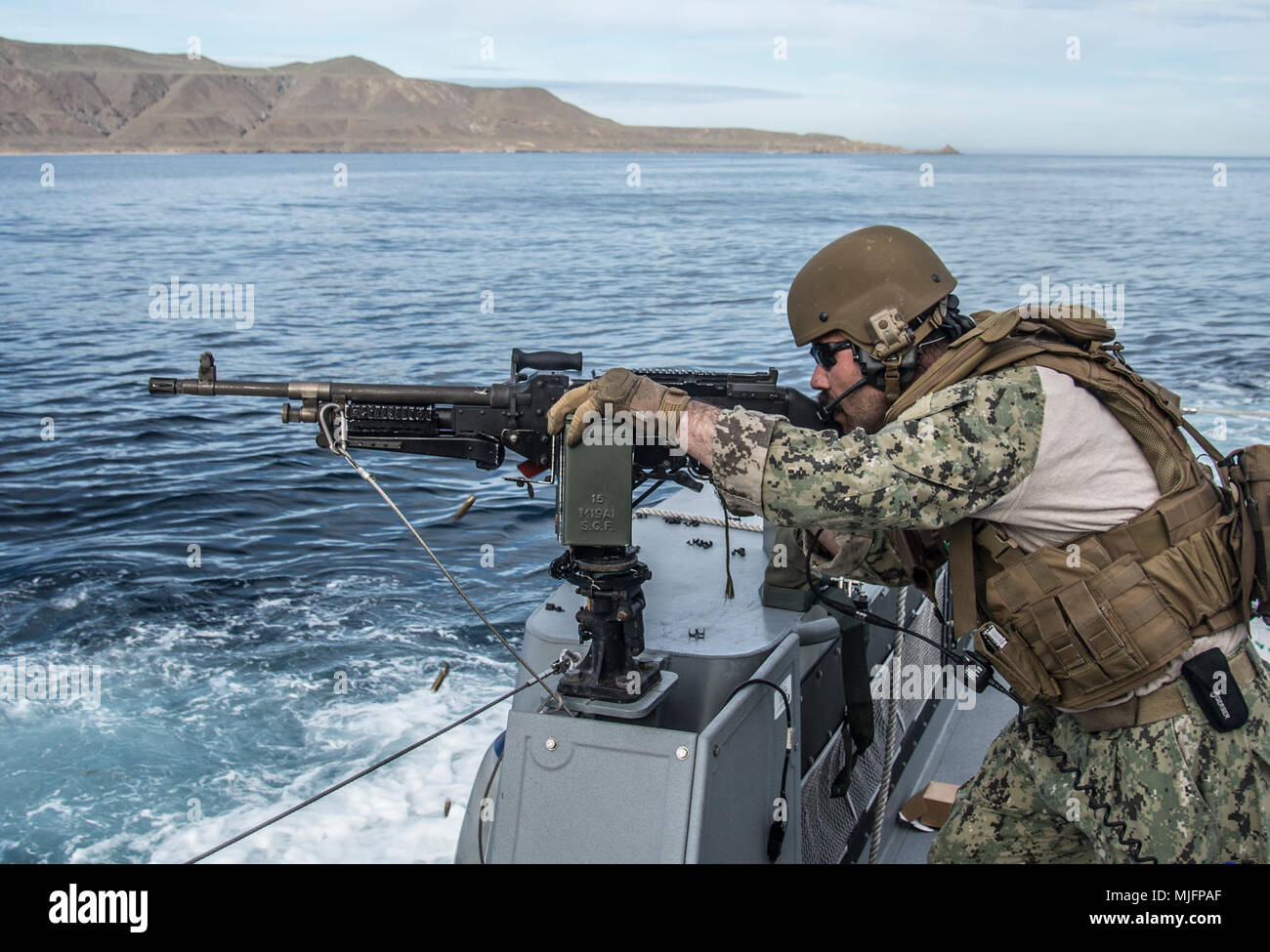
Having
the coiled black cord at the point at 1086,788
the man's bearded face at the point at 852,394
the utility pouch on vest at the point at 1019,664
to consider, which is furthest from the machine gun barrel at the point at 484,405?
the coiled black cord at the point at 1086,788

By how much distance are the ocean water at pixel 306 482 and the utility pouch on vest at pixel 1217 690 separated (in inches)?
128

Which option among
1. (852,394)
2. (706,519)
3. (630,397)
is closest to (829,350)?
(852,394)

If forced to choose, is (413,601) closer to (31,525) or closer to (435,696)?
(435,696)

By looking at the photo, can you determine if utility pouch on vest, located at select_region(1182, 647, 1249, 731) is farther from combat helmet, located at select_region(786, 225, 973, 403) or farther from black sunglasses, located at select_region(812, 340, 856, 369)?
black sunglasses, located at select_region(812, 340, 856, 369)

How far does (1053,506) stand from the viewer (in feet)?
8.69

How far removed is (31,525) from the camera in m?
9.24

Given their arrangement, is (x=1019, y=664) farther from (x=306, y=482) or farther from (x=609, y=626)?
(x=306, y=482)

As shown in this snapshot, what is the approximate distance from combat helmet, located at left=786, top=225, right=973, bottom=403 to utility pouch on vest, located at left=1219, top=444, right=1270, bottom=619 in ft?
2.41

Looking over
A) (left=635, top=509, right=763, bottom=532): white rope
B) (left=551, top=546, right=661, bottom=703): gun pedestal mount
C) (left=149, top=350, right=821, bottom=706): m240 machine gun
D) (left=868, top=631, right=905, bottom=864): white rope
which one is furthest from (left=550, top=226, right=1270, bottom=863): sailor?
(left=635, top=509, right=763, bottom=532): white rope

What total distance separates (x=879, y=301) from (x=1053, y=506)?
636 mm

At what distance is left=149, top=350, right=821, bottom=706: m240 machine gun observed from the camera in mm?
2834

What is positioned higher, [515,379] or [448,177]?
[448,177]
